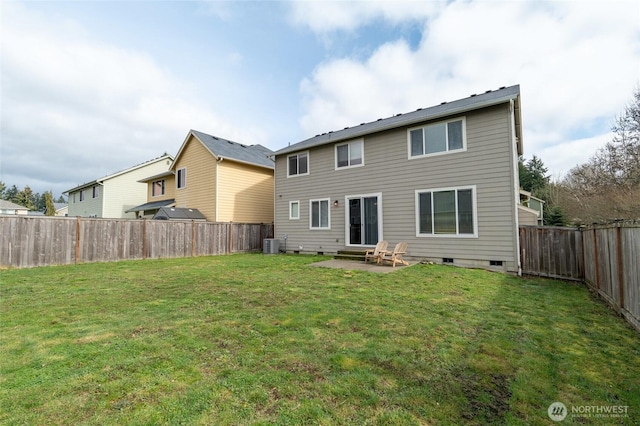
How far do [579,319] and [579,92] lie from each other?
14.6 meters

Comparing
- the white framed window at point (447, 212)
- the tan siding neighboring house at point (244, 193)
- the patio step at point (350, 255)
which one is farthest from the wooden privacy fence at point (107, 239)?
the white framed window at point (447, 212)

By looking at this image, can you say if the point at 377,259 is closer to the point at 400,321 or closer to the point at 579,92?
the point at 400,321

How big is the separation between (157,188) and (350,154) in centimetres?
1758

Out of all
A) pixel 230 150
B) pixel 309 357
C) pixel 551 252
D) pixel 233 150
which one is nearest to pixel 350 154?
pixel 551 252

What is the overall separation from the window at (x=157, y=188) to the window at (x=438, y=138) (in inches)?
770

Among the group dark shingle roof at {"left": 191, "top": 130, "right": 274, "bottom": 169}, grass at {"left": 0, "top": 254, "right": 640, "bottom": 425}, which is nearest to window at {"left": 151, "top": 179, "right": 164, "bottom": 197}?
dark shingle roof at {"left": 191, "top": 130, "right": 274, "bottom": 169}

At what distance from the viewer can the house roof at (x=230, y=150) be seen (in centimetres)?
1661

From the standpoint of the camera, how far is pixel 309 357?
119 inches

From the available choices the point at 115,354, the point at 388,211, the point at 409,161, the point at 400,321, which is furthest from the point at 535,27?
the point at 115,354

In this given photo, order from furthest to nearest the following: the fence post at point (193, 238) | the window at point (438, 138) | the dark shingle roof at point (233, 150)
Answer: the dark shingle roof at point (233, 150), the fence post at point (193, 238), the window at point (438, 138)

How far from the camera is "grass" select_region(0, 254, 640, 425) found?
7.13ft

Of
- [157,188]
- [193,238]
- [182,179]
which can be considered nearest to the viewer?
[193,238]

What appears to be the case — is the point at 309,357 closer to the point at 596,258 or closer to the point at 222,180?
the point at 596,258

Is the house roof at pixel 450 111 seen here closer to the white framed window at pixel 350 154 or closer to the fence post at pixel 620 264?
the white framed window at pixel 350 154
